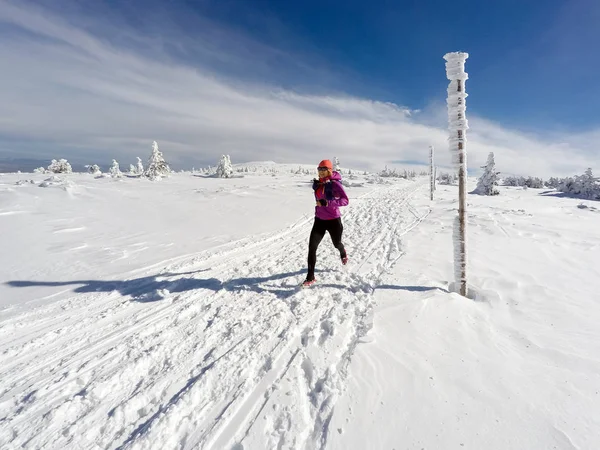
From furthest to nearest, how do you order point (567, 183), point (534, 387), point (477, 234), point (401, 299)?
point (567, 183), point (477, 234), point (401, 299), point (534, 387)

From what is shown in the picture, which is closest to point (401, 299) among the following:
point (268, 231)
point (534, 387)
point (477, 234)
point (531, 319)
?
point (531, 319)

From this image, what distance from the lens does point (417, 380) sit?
286 centimetres

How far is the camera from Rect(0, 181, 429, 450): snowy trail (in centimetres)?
242

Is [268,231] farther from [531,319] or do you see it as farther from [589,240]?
[589,240]

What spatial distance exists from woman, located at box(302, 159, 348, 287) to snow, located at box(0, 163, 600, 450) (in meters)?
0.65

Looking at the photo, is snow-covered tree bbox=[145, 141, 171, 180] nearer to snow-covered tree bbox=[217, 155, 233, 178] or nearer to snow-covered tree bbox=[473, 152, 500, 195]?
snow-covered tree bbox=[217, 155, 233, 178]

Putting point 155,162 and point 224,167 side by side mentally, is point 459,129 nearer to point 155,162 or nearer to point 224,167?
point 155,162

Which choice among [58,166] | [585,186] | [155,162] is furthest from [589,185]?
[58,166]

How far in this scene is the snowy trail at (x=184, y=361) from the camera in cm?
242

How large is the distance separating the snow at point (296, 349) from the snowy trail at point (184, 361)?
17mm

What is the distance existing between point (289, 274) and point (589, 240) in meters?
8.07

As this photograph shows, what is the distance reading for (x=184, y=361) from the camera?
3.26m

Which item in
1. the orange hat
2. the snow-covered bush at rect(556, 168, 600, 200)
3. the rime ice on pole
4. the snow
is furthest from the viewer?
the snow-covered bush at rect(556, 168, 600, 200)

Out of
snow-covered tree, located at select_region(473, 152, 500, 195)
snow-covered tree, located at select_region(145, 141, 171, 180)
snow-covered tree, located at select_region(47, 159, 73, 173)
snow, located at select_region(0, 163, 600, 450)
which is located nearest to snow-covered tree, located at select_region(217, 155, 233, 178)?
snow-covered tree, located at select_region(145, 141, 171, 180)
